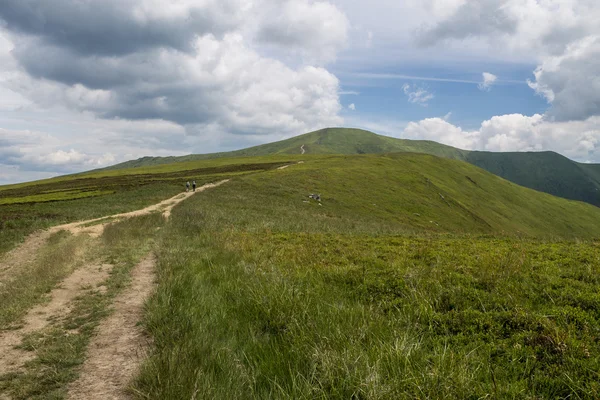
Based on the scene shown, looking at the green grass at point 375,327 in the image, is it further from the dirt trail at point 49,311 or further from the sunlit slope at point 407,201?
the sunlit slope at point 407,201

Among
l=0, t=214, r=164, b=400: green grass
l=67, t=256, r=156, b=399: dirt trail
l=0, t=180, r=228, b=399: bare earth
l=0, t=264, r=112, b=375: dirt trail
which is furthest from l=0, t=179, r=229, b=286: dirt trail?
l=67, t=256, r=156, b=399: dirt trail

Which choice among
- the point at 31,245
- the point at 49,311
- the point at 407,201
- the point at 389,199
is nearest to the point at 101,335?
the point at 49,311

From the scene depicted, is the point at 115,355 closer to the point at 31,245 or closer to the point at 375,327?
the point at 375,327

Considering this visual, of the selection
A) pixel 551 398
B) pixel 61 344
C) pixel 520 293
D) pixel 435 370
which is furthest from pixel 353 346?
pixel 520 293

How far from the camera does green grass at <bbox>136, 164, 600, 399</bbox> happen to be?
4875mm

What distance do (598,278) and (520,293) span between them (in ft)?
12.5

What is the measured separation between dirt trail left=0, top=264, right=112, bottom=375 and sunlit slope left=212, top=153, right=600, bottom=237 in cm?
1791

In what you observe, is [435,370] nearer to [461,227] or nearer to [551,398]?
[551,398]

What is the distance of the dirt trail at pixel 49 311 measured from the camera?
665cm

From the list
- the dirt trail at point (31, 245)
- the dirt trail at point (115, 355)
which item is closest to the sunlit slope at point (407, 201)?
the dirt trail at point (31, 245)

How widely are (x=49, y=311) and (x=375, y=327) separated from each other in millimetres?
9125

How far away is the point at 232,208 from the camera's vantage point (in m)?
41.4

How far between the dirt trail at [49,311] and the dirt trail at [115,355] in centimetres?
134

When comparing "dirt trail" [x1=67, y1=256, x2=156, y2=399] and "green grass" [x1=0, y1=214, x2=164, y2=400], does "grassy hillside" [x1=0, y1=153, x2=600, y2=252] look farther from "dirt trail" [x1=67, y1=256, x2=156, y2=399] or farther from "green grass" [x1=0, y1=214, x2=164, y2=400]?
"dirt trail" [x1=67, y1=256, x2=156, y2=399]
